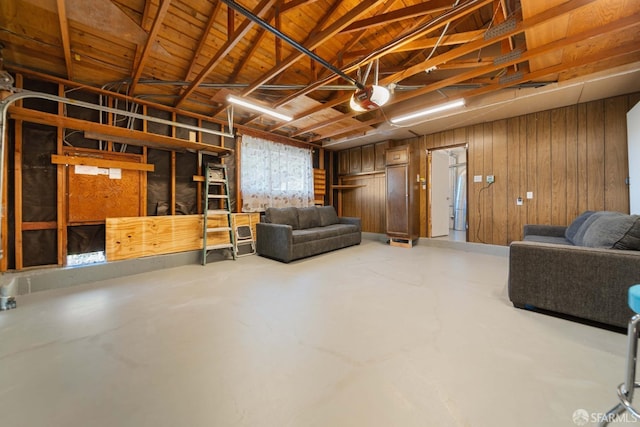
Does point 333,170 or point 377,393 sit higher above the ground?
point 333,170

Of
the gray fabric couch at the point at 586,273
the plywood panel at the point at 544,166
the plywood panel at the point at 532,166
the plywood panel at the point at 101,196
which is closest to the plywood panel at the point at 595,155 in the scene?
the plywood panel at the point at 544,166

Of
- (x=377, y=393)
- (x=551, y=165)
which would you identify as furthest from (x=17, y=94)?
(x=551, y=165)

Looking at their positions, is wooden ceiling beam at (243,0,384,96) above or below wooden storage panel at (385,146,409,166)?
above

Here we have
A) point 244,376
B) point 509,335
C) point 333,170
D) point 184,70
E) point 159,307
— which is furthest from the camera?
point 333,170

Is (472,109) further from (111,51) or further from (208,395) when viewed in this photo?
(111,51)

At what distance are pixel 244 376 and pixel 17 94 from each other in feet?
12.0

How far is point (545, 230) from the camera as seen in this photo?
3.71 meters

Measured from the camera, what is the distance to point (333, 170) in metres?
7.19

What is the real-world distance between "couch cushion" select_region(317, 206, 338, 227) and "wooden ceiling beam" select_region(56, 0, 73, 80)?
4.36m

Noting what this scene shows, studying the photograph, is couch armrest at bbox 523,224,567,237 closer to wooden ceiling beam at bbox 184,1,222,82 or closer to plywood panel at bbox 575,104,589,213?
plywood panel at bbox 575,104,589,213

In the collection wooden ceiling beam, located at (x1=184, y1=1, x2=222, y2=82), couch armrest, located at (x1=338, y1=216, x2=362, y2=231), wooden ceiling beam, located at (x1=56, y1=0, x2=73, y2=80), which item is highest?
wooden ceiling beam, located at (x1=184, y1=1, x2=222, y2=82)

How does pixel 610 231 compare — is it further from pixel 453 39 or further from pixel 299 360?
pixel 299 360

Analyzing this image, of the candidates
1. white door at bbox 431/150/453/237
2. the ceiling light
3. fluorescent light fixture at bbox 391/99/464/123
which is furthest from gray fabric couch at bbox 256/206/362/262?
fluorescent light fixture at bbox 391/99/464/123

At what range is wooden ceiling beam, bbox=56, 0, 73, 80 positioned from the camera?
2.00 meters
